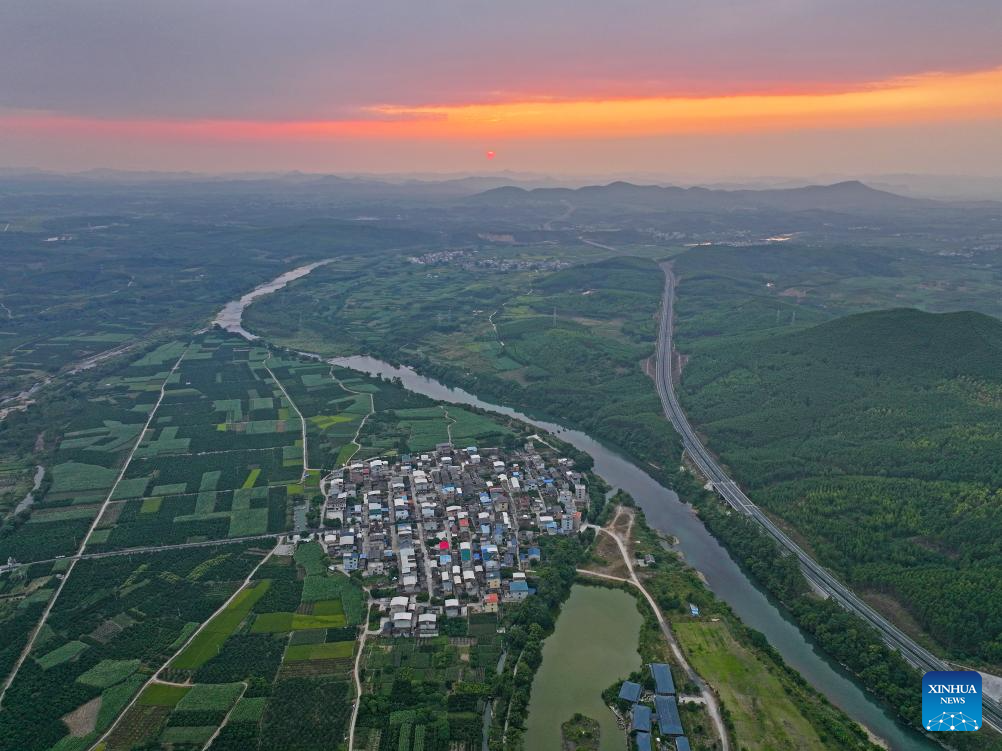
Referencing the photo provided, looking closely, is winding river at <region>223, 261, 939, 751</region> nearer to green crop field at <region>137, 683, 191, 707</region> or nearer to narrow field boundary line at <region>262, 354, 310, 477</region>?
narrow field boundary line at <region>262, 354, 310, 477</region>

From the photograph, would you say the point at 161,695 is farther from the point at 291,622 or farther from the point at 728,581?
the point at 728,581

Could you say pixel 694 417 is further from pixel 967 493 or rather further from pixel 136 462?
pixel 136 462

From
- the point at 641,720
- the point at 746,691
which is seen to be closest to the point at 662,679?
the point at 641,720

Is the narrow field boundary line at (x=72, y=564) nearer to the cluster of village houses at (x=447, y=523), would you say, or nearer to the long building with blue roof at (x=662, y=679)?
the cluster of village houses at (x=447, y=523)

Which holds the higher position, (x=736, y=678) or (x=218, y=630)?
(x=736, y=678)

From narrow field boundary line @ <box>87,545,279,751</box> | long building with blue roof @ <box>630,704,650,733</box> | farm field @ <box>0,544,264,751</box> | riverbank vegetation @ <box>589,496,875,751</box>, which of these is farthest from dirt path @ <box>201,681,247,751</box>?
riverbank vegetation @ <box>589,496,875,751</box>

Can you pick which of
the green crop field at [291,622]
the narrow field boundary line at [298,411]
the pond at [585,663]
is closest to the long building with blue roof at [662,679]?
the pond at [585,663]
